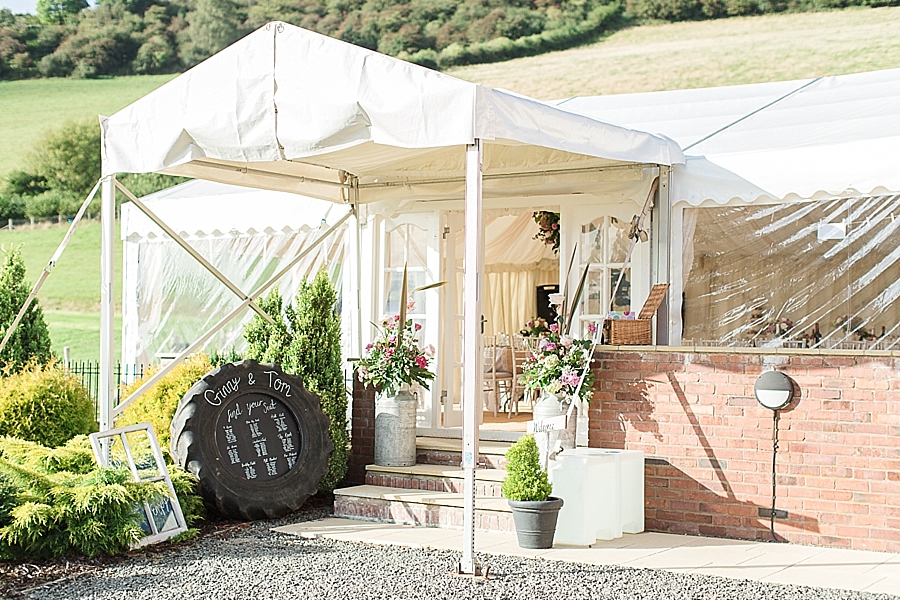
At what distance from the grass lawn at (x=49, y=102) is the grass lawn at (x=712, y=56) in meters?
11.6

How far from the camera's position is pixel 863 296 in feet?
23.6

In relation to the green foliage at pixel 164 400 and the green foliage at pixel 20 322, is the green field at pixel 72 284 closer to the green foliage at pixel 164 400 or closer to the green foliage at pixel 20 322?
the green foliage at pixel 20 322

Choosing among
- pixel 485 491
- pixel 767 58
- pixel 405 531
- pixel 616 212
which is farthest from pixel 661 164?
pixel 767 58

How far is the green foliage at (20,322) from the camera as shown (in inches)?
367

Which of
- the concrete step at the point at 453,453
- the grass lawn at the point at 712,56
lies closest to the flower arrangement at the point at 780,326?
the concrete step at the point at 453,453

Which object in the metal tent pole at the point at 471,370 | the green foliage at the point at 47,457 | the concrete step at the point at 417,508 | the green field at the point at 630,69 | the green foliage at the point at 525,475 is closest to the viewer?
the metal tent pole at the point at 471,370

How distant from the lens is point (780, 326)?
7598mm

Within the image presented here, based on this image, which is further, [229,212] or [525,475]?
[229,212]

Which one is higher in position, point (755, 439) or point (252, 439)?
point (755, 439)

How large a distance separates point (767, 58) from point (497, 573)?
29255mm

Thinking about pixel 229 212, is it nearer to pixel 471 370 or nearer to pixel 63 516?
pixel 63 516

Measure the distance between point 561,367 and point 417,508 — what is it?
1287 millimetres

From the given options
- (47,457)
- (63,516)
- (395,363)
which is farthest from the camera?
(395,363)

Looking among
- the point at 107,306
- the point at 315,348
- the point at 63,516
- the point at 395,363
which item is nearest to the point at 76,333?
the point at 315,348
